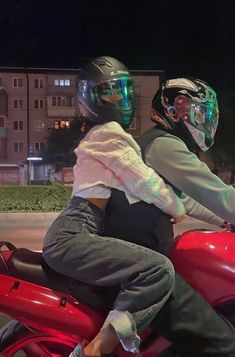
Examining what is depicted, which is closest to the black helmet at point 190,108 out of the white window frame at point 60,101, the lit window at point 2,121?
the white window frame at point 60,101

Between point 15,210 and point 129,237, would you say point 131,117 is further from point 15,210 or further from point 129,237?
point 15,210

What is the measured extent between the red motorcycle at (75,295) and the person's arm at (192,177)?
19 cm

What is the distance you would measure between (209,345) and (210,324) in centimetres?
9

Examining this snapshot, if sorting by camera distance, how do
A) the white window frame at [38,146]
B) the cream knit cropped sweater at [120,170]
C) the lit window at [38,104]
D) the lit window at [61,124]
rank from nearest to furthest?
the cream knit cropped sweater at [120,170], the lit window at [61,124], the white window frame at [38,146], the lit window at [38,104]

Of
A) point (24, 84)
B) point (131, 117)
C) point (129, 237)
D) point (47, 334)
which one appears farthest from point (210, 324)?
point (24, 84)

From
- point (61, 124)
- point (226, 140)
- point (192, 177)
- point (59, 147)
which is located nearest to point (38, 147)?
point (61, 124)

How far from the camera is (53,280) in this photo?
2.53 metres

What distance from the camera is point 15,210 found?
22516mm

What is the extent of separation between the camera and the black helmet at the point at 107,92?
99.4 inches

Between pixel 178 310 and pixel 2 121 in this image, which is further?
pixel 2 121

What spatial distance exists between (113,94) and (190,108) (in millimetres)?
342

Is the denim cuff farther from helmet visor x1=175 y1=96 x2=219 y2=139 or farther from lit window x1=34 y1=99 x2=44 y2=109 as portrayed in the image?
lit window x1=34 y1=99 x2=44 y2=109

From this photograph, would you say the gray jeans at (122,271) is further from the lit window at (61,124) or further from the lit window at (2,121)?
the lit window at (2,121)

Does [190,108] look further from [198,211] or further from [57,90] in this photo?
[57,90]
